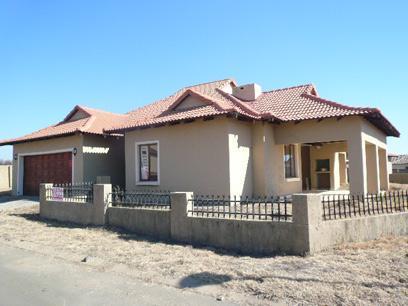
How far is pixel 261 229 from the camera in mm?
8117

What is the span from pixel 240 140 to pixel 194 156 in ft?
5.83

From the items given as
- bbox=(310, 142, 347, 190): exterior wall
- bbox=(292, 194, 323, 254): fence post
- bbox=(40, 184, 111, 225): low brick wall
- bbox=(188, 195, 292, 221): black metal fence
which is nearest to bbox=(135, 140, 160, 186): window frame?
bbox=(40, 184, 111, 225): low brick wall

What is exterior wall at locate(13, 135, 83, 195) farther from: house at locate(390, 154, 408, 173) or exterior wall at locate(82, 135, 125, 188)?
house at locate(390, 154, 408, 173)

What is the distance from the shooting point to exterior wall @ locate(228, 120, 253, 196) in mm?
13547

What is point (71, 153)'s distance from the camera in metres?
18.1

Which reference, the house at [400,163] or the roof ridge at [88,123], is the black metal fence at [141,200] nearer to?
the roof ridge at [88,123]

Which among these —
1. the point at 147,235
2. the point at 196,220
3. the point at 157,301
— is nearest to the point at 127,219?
the point at 147,235

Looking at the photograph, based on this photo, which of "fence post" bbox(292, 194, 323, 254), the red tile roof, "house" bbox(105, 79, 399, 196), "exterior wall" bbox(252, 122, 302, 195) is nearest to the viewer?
"fence post" bbox(292, 194, 323, 254)

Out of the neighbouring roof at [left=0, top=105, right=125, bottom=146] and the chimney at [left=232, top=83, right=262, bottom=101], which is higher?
the chimney at [left=232, top=83, right=262, bottom=101]

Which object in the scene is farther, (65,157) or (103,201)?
(65,157)

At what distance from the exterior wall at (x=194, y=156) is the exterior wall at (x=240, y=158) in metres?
0.20

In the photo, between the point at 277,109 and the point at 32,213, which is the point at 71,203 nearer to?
the point at 32,213

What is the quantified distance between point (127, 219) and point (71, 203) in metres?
2.85

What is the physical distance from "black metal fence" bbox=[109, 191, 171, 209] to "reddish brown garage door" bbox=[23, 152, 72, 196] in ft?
24.8
